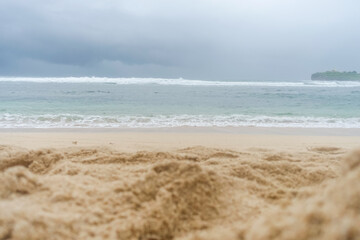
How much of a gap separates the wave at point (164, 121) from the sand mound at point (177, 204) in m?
5.71

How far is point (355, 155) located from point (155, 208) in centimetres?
123

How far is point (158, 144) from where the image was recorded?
18.6ft

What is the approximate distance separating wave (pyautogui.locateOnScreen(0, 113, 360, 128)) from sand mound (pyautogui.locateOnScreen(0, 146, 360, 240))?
225 inches

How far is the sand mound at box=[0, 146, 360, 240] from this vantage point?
1.20 metres

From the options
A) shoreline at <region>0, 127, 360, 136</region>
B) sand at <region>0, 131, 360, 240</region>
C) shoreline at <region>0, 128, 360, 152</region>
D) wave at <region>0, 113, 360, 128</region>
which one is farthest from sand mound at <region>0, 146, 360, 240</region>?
wave at <region>0, 113, 360, 128</region>

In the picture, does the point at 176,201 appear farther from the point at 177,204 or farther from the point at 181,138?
the point at 181,138

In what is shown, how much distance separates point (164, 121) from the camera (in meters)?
8.91

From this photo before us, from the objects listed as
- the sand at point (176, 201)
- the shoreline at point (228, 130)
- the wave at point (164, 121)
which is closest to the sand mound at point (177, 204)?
the sand at point (176, 201)

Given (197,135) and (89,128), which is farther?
(89,128)

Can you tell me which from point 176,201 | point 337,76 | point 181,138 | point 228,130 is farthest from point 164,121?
point 337,76

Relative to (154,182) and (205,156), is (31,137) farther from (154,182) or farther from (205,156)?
(154,182)

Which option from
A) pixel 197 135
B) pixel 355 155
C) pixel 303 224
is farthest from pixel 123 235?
pixel 197 135

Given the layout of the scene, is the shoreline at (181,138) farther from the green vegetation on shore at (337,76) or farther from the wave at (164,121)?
the green vegetation on shore at (337,76)

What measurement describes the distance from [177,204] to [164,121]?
712 centimetres
